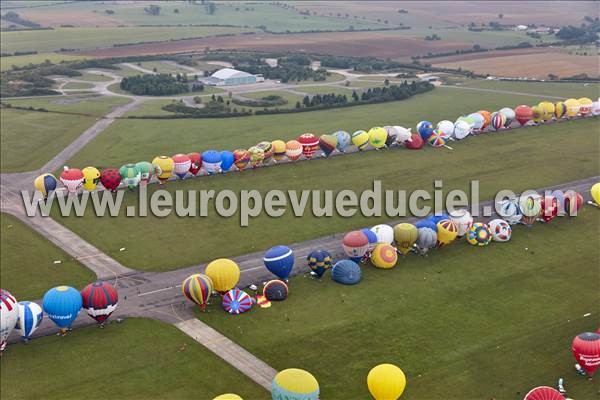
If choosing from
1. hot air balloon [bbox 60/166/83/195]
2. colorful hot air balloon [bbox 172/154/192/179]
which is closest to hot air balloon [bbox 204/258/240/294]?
hot air balloon [bbox 60/166/83/195]

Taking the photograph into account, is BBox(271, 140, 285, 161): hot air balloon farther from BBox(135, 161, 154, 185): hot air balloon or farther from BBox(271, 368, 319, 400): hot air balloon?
BBox(271, 368, 319, 400): hot air balloon

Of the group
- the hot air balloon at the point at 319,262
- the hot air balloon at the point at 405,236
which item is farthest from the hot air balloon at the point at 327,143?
the hot air balloon at the point at 319,262

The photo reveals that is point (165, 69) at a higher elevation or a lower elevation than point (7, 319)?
higher

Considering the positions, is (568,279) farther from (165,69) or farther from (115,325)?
(165,69)

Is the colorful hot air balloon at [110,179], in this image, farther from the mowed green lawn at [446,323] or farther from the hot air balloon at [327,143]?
the mowed green lawn at [446,323]

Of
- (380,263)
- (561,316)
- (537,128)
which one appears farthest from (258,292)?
(537,128)
